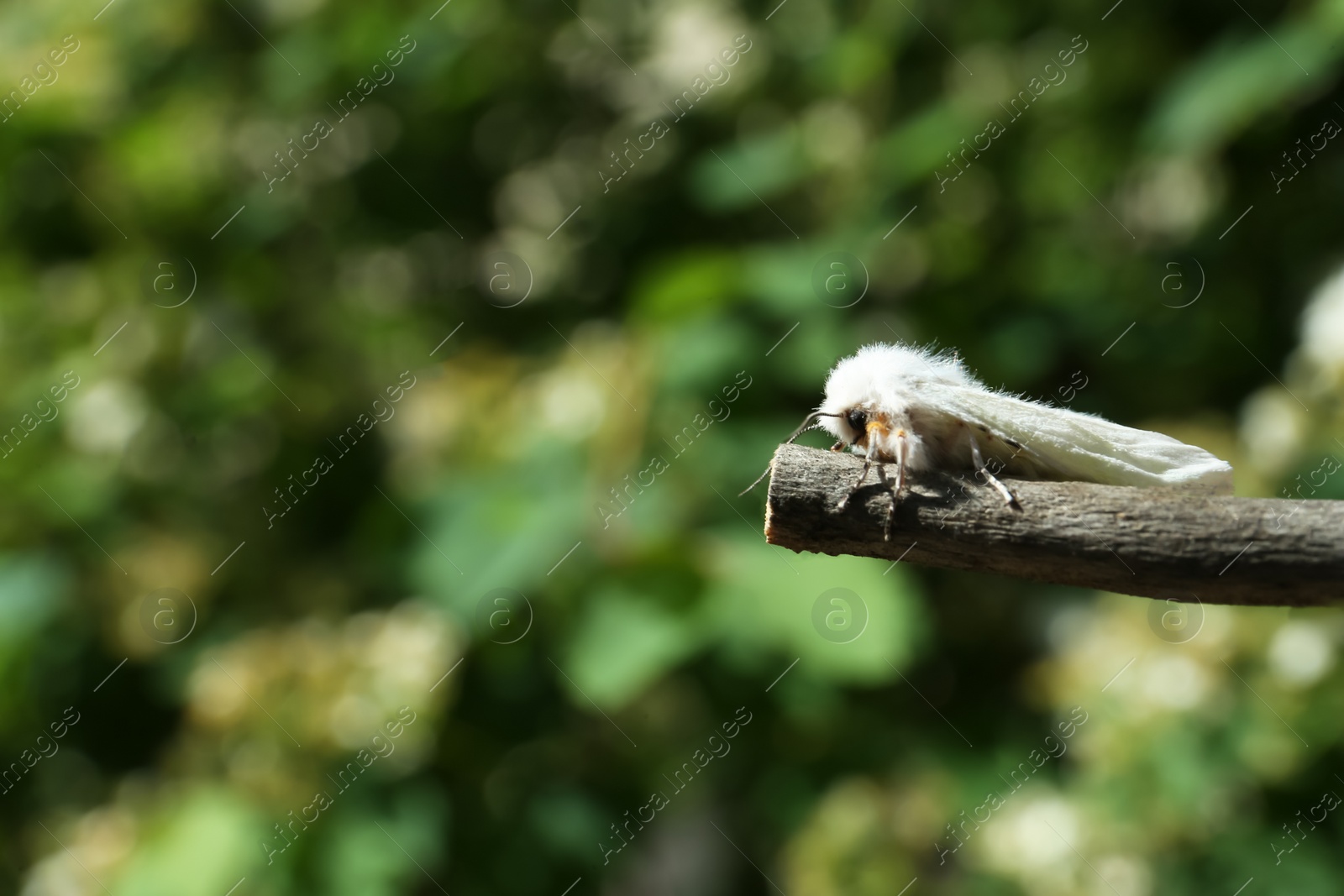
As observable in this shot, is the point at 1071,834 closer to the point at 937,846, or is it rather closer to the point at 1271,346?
the point at 937,846

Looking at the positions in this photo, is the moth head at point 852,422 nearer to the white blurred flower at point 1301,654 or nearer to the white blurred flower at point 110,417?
the white blurred flower at point 1301,654

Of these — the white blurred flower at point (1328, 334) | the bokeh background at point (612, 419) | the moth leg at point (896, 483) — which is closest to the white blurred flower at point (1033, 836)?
the bokeh background at point (612, 419)

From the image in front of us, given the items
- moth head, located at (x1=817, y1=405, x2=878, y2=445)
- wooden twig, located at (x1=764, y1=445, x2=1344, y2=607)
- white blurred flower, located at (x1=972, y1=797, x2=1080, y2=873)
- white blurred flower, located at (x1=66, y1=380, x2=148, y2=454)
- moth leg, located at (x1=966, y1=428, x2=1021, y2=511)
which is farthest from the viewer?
white blurred flower, located at (x1=66, y1=380, x2=148, y2=454)

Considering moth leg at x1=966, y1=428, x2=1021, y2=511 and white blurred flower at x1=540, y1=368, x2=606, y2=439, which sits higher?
white blurred flower at x1=540, y1=368, x2=606, y2=439

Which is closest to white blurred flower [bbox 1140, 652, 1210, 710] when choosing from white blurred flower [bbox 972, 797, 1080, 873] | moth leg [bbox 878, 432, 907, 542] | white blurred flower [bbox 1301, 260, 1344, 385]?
white blurred flower [bbox 972, 797, 1080, 873]

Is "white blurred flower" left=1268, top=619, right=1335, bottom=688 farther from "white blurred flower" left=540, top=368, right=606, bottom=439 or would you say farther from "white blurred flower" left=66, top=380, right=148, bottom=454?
"white blurred flower" left=66, top=380, right=148, bottom=454

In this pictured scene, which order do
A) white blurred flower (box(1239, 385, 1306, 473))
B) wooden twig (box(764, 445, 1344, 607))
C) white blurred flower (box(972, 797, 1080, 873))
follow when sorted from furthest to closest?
1. white blurred flower (box(972, 797, 1080, 873))
2. white blurred flower (box(1239, 385, 1306, 473))
3. wooden twig (box(764, 445, 1344, 607))

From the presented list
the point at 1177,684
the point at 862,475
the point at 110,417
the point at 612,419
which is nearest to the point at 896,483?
the point at 862,475

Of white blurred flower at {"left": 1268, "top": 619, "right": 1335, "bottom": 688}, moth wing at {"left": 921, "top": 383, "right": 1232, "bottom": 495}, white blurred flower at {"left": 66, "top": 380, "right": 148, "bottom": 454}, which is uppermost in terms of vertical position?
white blurred flower at {"left": 66, "top": 380, "right": 148, "bottom": 454}

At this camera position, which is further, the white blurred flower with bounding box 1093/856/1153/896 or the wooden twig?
the white blurred flower with bounding box 1093/856/1153/896
